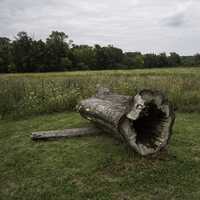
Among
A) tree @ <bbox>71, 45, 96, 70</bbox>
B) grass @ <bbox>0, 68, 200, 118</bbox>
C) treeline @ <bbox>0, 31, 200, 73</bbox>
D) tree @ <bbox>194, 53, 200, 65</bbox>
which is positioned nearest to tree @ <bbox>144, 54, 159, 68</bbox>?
treeline @ <bbox>0, 31, 200, 73</bbox>

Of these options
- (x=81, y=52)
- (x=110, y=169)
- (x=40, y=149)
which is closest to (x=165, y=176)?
(x=110, y=169)

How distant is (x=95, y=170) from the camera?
3438 mm

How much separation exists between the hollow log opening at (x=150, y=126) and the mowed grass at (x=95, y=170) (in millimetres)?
249

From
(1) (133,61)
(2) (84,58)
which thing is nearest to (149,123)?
(2) (84,58)

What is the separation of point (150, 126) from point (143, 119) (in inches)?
7.6

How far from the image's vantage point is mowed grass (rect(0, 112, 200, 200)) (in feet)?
9.45

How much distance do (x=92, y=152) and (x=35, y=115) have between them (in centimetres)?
338

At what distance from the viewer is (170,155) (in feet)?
12.4

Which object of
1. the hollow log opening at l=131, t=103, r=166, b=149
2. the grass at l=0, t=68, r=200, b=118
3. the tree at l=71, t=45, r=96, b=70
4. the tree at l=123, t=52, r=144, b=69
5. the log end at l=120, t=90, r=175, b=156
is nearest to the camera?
the log end at l=120, t=90, r=175, b=156

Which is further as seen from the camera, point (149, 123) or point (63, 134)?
point (63, 134)

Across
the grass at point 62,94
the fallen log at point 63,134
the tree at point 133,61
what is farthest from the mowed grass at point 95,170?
the tree at point 133,61

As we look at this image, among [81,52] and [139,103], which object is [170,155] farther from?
[81,52]

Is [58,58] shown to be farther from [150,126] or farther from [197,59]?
[150,126]

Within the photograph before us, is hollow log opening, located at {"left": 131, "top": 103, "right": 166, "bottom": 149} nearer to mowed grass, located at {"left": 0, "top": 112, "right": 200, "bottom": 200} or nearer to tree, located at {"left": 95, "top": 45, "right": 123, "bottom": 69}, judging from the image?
mowed grass, located at {"left": 0, "top": 112, "right": 200, "bottom": 200}
